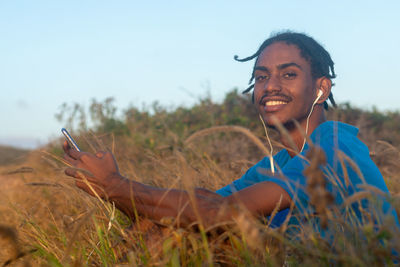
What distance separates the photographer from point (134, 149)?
6.95 m

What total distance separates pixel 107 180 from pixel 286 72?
135cm

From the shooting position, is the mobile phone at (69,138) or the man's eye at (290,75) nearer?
the mobile phone at (69,138)

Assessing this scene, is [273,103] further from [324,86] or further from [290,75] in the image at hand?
[324,86]

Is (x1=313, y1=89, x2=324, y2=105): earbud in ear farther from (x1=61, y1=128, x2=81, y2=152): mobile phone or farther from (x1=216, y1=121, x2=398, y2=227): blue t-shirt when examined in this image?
(x1=61, y1=128, x2=81, y2=152): mobile phone

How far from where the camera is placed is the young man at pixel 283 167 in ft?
5.75

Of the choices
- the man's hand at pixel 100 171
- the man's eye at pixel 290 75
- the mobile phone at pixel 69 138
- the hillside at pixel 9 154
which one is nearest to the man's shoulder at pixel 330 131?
the man's eye at pixel 290 75

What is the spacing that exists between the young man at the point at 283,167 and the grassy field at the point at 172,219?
90mm

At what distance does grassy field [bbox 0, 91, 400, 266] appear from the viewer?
4.76 ft

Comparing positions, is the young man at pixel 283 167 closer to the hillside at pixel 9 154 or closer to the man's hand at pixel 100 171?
the man's hand at pixel 100 171

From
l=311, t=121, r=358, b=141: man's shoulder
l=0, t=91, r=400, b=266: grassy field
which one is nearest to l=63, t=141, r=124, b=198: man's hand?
l=0, t=91, r=400, b=266: grassy field

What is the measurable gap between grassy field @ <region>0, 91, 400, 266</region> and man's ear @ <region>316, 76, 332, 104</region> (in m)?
0.46

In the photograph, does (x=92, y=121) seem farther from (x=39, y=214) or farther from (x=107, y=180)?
(x=107, y=180)

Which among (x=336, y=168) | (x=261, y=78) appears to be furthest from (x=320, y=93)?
(x=336, y=168)

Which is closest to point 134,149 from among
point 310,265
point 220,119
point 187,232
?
point 220,119
